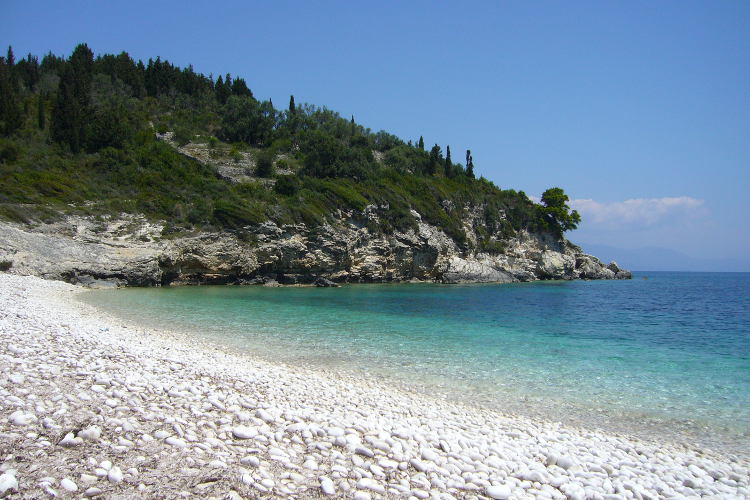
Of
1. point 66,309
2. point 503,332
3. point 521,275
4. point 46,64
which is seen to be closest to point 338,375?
point 503,332

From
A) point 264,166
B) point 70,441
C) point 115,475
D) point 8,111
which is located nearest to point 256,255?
point 264,166

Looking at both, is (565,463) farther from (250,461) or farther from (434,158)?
(434,158)

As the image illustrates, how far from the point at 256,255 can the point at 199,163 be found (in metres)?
19.2

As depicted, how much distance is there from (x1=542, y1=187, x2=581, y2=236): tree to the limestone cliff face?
1138 cm

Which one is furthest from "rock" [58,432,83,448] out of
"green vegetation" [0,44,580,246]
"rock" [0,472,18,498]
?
"green vegetation" [0,44,580,246]

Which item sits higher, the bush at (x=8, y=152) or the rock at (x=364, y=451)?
the bush at (x=8, y=152)

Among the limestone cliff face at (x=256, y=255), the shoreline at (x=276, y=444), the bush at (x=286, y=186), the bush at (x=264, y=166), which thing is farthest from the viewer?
the bush at (x=264, y=166)

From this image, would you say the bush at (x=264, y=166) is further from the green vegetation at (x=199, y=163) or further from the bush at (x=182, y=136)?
the bush at (x=182, y=136)

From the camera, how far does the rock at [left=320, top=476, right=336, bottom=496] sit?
4.46 metres

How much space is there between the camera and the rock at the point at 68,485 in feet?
12.7

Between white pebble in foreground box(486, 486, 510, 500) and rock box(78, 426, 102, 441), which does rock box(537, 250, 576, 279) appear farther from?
rock box(78, 426, 102, 441)

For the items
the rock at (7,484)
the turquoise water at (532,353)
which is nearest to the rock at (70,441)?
the rock at (7,484)

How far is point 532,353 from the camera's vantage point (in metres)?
14.7

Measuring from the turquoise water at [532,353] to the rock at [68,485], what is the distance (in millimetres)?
7442
